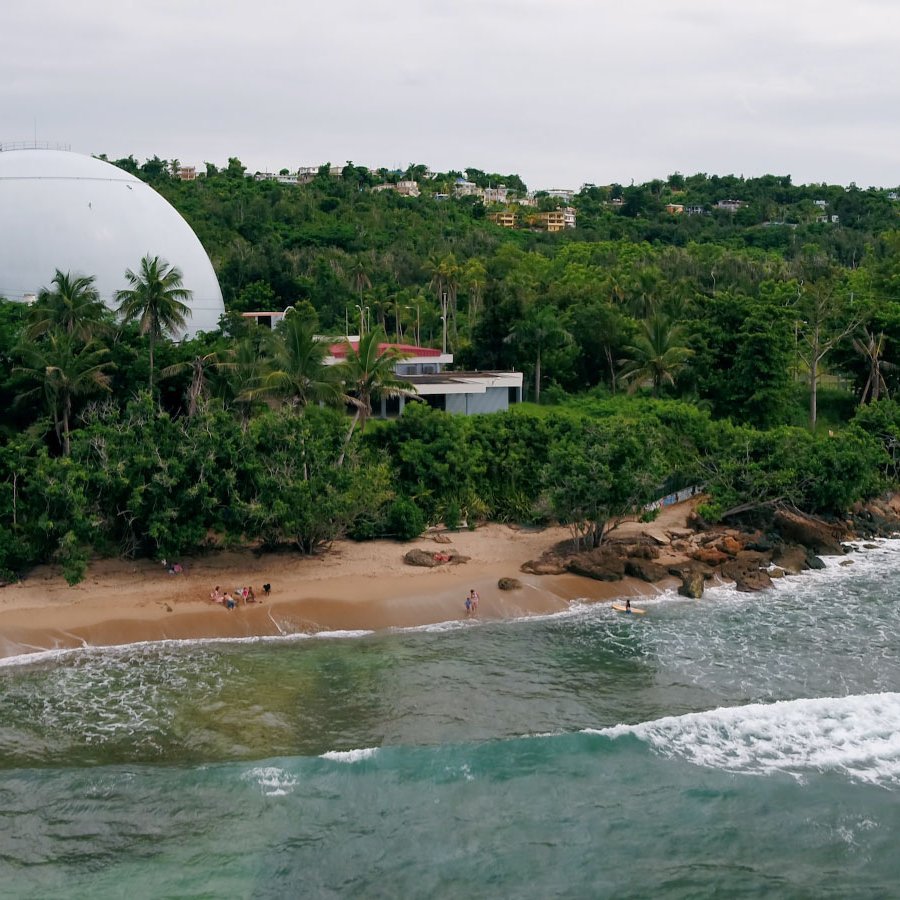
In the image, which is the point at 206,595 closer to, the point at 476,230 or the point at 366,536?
the point at 366,536

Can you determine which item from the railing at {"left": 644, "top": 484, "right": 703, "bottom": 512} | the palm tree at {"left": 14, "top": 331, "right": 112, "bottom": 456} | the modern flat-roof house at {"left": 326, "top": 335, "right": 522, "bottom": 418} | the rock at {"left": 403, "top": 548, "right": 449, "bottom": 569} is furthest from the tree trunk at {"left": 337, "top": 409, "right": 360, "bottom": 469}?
the railing at {"left": 644, "top": 484, "right": 703, "bottom": 512}

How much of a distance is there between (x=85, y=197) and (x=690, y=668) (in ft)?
119

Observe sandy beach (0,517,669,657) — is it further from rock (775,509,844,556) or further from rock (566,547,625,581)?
rock (775,509,844,556)


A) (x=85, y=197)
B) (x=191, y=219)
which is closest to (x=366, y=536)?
(x=85, y=197)

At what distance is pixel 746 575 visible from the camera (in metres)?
30.2

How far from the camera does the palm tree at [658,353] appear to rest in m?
45.0

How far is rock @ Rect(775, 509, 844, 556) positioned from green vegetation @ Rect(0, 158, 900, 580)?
85cm

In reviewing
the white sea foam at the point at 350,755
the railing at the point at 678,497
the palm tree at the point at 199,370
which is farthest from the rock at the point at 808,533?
the white sea foam at the point at 350,755

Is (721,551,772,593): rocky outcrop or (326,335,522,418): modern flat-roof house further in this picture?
(326,335,522,418): modern flat-roof house

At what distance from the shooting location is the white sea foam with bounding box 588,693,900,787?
19.8 meters

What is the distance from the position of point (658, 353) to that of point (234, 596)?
81.0 feet

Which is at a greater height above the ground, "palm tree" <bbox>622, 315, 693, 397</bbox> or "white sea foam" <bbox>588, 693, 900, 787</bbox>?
"palm tree" <bbox>622, 315, 693, 397</bbox>

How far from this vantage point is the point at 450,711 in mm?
21562

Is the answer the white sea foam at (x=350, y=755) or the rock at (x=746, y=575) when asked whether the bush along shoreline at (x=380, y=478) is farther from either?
the white sea foam at (x=350, y=755)
